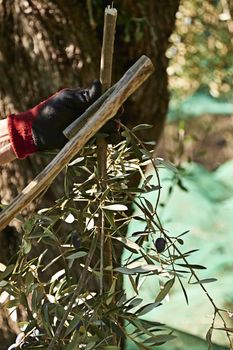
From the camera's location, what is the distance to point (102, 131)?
4.28ft

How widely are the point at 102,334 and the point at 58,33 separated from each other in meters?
1.28

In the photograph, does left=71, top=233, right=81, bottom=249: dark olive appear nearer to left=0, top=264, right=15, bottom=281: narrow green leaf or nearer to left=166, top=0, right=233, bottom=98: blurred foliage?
left=0, top=264, right=15, bottom=281: narrow green leaf

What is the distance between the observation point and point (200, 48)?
4.90m

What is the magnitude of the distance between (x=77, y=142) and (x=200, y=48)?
3.82 m

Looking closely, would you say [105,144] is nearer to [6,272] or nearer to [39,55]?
[6,272]

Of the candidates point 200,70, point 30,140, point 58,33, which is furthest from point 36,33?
point 200,70

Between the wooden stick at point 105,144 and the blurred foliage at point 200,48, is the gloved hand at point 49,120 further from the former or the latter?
the blurred foliage at point 200,48

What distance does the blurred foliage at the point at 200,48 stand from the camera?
4.26 m

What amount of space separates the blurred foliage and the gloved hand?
2585mm

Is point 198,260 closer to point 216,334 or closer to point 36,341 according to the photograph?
point 216,334

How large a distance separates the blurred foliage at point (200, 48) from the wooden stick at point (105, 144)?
2802mm

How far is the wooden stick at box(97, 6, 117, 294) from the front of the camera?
1.24 metres

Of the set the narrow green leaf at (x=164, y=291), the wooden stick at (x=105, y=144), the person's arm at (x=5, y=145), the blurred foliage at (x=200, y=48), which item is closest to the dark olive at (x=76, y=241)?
the wooden stick at (x=105, y=144)

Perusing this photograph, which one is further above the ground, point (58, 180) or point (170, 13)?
point (170, 13)
